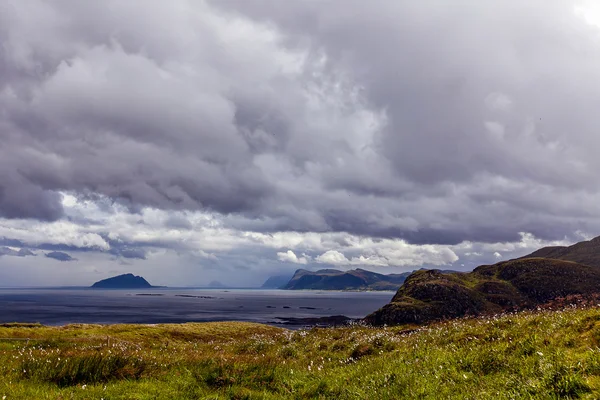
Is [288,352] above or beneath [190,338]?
above

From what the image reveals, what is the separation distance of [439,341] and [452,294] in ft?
672

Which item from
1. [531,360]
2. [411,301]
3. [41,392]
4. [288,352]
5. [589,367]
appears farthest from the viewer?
[411,301]

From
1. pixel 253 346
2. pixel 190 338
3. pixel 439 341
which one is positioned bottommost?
pixel 190 338

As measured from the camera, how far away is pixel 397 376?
9.27 metres

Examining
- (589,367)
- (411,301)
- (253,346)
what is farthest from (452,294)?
(589,367)

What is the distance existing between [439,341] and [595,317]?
17.6ft

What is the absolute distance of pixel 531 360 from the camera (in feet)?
27.5

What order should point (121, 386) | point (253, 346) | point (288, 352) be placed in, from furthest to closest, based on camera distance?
point (253, 346), point (288, 352), point (121, 386)

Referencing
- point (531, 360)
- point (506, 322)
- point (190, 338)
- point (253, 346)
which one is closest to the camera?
point (531, 360)

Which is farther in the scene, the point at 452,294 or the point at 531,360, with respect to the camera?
the point at 452,294

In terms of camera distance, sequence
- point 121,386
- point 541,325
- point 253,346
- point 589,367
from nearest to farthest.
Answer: point 589,367 < point 121,386 < point 541,325 < point 253,346

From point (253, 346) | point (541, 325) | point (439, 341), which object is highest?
point (541, 325)

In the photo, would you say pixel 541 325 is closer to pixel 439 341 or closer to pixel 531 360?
pixel 439 341

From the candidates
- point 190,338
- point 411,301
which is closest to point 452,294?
point 411,301
